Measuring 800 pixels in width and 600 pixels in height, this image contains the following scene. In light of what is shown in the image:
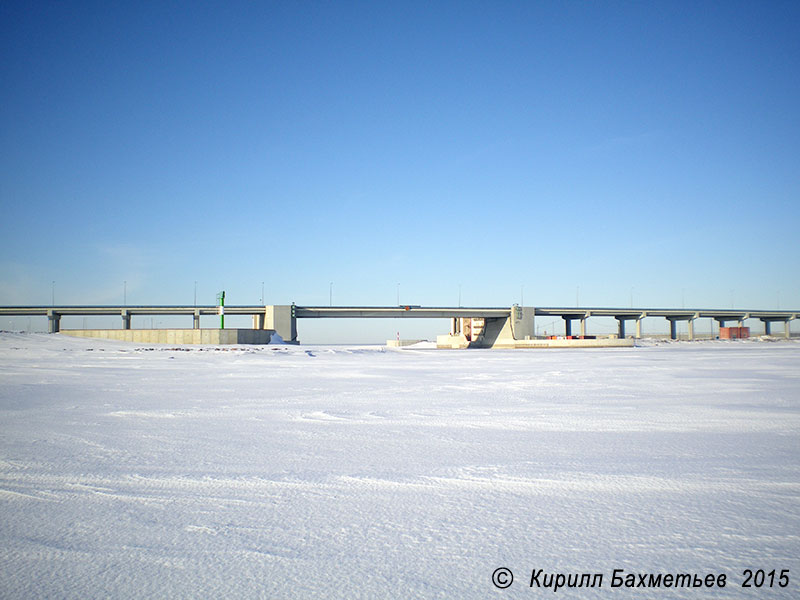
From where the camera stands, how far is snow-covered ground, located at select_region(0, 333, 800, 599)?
2.11 m

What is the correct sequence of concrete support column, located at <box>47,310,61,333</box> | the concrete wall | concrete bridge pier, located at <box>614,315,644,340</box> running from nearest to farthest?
the concrete wall → concrete support column, located at <box>47,310,61,333</box> → concrete bridge pier, located at <box>614,315,644,340</box>

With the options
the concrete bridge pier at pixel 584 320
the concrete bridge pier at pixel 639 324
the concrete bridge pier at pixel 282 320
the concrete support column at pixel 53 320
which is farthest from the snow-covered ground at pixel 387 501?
the concrete bridge pier at pixel 639 324

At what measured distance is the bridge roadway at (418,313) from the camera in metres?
74.9

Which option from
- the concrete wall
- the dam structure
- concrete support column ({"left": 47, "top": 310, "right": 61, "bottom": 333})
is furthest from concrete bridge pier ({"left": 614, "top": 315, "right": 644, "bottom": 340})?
concrete support column ({"left": 47, "top": 310, "right": 61, "bottom": 333})

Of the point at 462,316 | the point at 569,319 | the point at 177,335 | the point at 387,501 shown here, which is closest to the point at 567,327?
the point at 569,319

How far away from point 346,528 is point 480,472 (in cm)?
134

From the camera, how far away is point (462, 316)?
8650 cm

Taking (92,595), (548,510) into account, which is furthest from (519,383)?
(92,595)

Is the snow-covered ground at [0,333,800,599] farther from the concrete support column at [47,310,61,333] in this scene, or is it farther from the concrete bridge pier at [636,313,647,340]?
the concrete bridge pier at [636,313,647,340]

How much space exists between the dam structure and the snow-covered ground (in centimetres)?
4535

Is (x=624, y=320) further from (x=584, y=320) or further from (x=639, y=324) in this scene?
(x=584, y=320)

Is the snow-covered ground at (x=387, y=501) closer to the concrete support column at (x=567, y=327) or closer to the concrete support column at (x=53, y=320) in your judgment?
the concrete support column at (x=53, y=320)

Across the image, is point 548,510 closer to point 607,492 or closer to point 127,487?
point 607,492

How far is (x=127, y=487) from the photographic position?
330 cm
